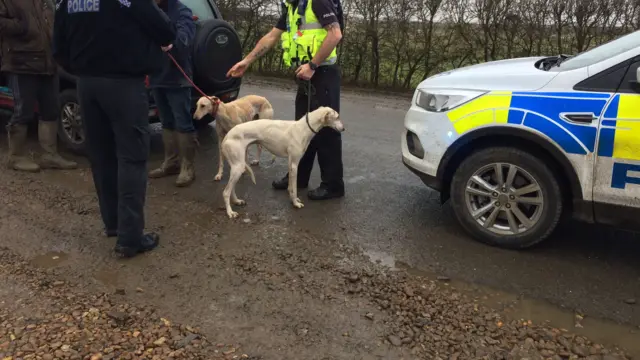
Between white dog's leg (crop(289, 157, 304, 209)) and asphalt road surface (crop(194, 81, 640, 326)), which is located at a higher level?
white dog's leg (crop(289, 157, 304, 209))

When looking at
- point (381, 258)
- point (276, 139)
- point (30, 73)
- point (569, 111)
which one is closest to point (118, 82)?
point (276, 139)

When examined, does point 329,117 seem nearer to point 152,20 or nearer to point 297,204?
point 297,204

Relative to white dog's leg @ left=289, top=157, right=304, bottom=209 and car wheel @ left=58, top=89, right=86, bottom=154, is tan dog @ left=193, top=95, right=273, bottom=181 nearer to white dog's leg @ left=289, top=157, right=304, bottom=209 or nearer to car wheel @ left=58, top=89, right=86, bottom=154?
white dog's leg @ left=289, top=157, right=304, bottom=209

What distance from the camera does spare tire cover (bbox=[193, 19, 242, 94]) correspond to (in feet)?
19.0

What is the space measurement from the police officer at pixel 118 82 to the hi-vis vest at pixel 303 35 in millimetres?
1450

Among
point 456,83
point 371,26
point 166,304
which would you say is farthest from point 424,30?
point 166,304

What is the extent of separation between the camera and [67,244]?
13.0ft

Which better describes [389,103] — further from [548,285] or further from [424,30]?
[548,285]

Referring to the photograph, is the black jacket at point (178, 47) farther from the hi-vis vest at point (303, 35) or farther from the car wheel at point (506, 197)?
the car wheel at point (506, 197)

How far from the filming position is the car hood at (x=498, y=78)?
376cm

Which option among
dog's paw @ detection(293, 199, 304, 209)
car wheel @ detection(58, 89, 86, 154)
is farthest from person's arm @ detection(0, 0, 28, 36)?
dog's paw @ detection(293, 199, 304, 209)

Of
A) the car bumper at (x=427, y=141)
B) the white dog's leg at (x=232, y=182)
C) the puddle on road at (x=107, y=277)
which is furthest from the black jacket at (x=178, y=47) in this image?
the car bumper at (x=427, y=141)

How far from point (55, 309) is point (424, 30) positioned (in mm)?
11066

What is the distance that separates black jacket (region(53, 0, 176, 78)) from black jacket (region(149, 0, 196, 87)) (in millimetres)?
1474
